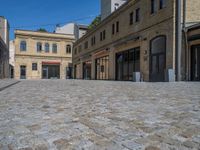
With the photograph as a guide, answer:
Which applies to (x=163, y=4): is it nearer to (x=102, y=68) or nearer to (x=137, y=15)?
(x=137, y=15)

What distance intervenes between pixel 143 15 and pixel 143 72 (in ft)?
14.8

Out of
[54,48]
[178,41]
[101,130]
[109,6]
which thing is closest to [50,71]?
[54,48]

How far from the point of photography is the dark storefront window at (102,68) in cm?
2462

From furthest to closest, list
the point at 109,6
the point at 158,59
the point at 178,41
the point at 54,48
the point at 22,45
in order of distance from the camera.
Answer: the point at 54,48 → the point at 22,45 → the point at 109,6 → the point at 158,59 → the point at 178,41

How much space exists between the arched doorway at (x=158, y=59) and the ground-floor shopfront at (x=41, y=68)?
2693 cm

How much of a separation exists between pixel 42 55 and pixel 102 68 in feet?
59.4

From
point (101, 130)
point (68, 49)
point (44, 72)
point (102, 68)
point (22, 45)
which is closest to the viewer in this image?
point (101, 130)

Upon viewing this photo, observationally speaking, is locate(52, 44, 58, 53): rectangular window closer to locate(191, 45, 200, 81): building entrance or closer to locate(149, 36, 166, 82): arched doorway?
locate(149, 36, 166, 82): arched doorway

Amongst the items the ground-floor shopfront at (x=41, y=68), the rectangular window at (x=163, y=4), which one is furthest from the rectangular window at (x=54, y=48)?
the rectangular window at (x=163, y=4)

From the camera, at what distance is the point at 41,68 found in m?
40.2

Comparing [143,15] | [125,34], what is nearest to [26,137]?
[143,15]

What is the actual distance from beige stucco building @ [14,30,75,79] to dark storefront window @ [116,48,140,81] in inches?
829

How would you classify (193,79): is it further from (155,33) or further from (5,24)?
(5,24)

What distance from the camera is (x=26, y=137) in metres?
2.27
